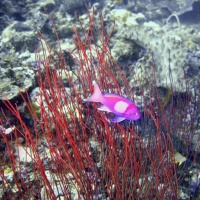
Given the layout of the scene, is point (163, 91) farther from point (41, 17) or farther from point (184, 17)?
point (184, 17)

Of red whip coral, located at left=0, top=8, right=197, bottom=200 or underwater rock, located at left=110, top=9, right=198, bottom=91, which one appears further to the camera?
underwater rock, located at left=110, top=9, right=198, bottom=91

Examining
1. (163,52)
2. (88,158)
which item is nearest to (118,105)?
(88,158)

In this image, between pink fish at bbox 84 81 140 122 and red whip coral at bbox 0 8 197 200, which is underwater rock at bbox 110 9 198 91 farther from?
pink fish at bbox 84 81 140 122

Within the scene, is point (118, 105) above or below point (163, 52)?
above

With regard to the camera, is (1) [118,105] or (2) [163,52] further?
(2) [163,52]

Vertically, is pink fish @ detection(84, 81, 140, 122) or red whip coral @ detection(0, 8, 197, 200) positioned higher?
pink fish @ detection(84, 81, 140, 122)

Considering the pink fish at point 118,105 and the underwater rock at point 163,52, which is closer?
the pink fish at point 118,105

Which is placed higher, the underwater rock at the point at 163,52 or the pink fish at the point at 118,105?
the pink fish at the point at 118,105

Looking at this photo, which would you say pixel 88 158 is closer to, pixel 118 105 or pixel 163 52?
pixel 118 105

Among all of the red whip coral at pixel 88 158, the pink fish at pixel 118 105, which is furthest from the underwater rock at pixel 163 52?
the pink fish at pixel 118 105

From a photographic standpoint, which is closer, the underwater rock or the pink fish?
the pink fish

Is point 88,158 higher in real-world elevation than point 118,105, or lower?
lower

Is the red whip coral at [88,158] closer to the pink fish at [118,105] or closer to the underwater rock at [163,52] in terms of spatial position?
the pink fish at [118,105]

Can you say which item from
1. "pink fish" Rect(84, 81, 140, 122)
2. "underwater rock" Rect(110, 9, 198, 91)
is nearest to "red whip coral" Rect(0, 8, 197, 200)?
"pink fish" Rect(84, 81, 140, 122)
